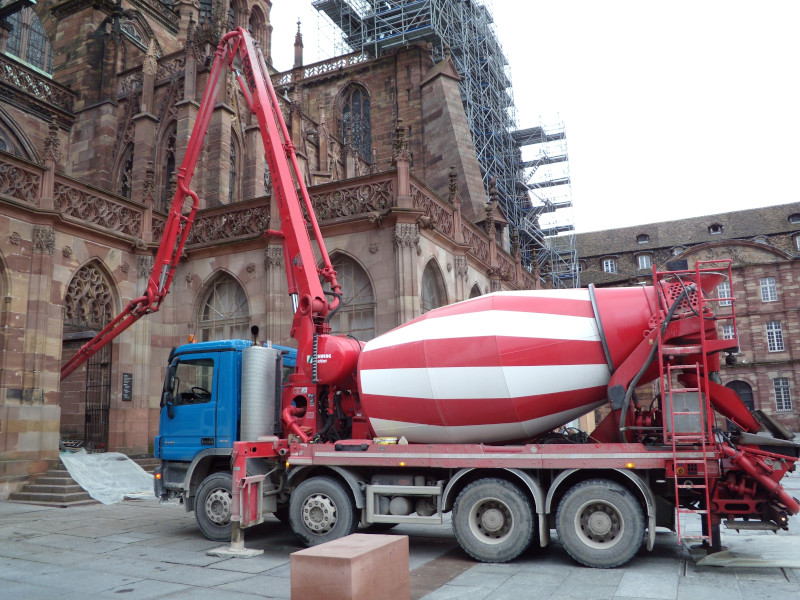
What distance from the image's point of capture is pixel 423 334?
8492mm

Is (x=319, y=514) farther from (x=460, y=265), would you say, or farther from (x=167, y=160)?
(x=167, y=160)

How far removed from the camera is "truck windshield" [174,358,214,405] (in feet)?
32.6

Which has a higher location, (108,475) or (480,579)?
(108,475)

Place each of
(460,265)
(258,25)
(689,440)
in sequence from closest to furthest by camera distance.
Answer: (689,440) < (460,265) < (258,25)

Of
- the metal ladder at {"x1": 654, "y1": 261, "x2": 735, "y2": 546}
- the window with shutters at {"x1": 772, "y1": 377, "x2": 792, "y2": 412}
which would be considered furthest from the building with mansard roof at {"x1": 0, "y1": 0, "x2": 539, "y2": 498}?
the window with shutters at {"x1": 772, "y1": 377, "x2": 792, "y2": 412}

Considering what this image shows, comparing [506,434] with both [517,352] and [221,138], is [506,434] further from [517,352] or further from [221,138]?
[221,138]

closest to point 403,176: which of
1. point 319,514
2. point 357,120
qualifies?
point 319,514

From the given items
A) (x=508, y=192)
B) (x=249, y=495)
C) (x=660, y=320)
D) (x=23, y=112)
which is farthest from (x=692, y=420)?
(x=508, y=192)

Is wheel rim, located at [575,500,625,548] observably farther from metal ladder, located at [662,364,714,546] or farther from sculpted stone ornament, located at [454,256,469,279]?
sculpted stone ornament, located at [454,256,469,279]

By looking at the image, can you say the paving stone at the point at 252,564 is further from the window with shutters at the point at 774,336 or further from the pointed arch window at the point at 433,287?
the window with shutters at the point at 774,336

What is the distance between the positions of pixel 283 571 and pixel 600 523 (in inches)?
142

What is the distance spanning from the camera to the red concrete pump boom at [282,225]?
33.8 ft

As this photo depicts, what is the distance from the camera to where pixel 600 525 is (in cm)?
741

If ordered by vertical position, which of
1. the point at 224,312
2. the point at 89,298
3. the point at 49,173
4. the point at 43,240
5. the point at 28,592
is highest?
the point at 49,173
